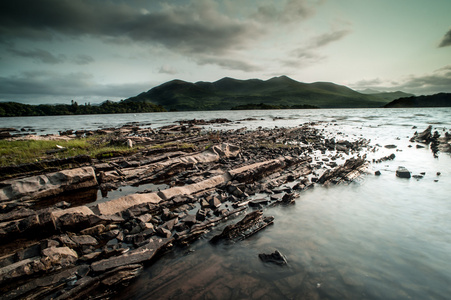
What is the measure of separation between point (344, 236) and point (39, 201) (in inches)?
447

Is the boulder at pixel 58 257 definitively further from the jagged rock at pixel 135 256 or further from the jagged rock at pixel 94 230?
the jagged rock at pixel 94 230

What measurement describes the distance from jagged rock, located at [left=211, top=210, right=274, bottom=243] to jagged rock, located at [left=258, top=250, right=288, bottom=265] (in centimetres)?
95

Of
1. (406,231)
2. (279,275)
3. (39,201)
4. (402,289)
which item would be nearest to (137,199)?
(39,201)

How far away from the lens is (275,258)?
493 centimetres

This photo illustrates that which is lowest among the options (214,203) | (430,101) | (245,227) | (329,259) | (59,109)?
(329,259)

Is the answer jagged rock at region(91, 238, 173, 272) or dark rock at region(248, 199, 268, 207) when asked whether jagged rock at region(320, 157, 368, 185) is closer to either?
dark rock at region(248, 199, 268, 207)

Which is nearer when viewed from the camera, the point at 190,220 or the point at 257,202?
the point at 190,220

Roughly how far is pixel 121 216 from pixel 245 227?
421cm

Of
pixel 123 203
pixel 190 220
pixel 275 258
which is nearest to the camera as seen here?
pixel 275 258

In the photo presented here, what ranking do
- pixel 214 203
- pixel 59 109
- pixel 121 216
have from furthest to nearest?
pixel 59 109 → pixel 214 203 → pixel 121 216

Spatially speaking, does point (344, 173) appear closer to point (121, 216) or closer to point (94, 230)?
point (121, 216)

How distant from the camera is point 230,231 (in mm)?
5883

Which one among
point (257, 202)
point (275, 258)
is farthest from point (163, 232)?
point (257, 202)

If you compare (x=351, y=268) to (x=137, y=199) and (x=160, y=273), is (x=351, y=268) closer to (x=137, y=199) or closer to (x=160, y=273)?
(x=160, y=273)
